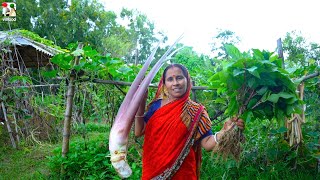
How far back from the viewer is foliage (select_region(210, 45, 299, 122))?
1681 mm

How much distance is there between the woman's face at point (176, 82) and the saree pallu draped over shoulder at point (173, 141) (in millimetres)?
52

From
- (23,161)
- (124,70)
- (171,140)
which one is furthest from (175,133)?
(23,161)

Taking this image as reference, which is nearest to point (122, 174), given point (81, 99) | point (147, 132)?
point (147, 132)

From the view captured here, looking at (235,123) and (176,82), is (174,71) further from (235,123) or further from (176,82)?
(235,123)

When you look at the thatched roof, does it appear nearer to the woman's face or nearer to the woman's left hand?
the woman's face

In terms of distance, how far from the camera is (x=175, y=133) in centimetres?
188

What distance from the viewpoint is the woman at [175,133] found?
6.18 ft

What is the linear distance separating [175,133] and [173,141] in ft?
0.17

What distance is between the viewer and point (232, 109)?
6.03ft

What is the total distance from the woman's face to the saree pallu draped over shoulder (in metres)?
0.05

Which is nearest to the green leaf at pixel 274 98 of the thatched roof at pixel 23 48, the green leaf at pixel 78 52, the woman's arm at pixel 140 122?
the woman's arm at pixel 140 122

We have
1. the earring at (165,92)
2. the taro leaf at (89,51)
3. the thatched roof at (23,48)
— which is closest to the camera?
the earring at (165,92)

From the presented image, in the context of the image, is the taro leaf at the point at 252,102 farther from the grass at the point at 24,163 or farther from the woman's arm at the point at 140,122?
the grass at the point at 24,163

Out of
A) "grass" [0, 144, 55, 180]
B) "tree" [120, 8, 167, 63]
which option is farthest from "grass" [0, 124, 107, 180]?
"tree" [120, 8, 167, 63]
